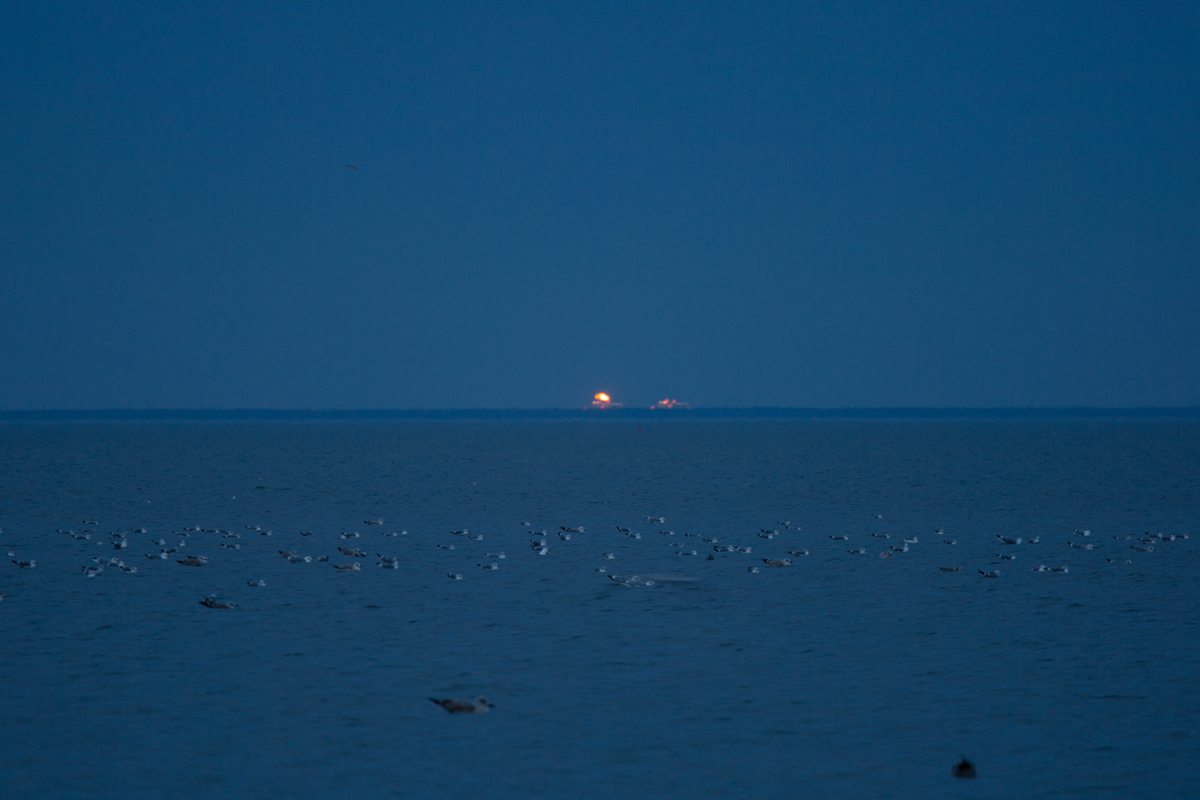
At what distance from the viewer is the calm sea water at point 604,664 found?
42.0 feet

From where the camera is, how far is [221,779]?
1245cm

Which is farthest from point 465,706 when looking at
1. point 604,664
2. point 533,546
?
point 533,546

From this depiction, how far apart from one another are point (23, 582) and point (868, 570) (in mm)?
18365

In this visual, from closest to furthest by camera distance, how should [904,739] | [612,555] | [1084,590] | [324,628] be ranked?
[904,739] < [324,628] < [1084,590] < [612,555]

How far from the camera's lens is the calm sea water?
42.0 ft

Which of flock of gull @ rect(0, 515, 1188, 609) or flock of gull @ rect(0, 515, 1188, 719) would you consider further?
flock of gull @ rect(0, 515, 1188, 719)

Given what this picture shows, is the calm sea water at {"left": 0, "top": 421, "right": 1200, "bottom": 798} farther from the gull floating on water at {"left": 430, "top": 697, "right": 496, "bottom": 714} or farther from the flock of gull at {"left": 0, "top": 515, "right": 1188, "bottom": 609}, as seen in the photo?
the flock of gull at {"left": 0, "top": 515, "right": 1188, "bottom": 609}

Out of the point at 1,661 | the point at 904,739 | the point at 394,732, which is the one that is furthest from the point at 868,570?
the point at 1,661

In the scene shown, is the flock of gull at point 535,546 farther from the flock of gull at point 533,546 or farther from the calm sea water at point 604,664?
the calm sea water at point 604,664

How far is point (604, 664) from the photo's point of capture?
17.8 meters

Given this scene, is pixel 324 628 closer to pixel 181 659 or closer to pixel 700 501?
pixel 181 659

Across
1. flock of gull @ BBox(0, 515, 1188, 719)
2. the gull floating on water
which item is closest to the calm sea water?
the gull floating on water

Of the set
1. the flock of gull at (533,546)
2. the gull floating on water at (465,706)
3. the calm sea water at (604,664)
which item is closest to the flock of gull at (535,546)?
the flock of gull at (533,546)

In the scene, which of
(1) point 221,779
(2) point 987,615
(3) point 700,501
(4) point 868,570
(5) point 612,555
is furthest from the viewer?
(3) point 700,501
